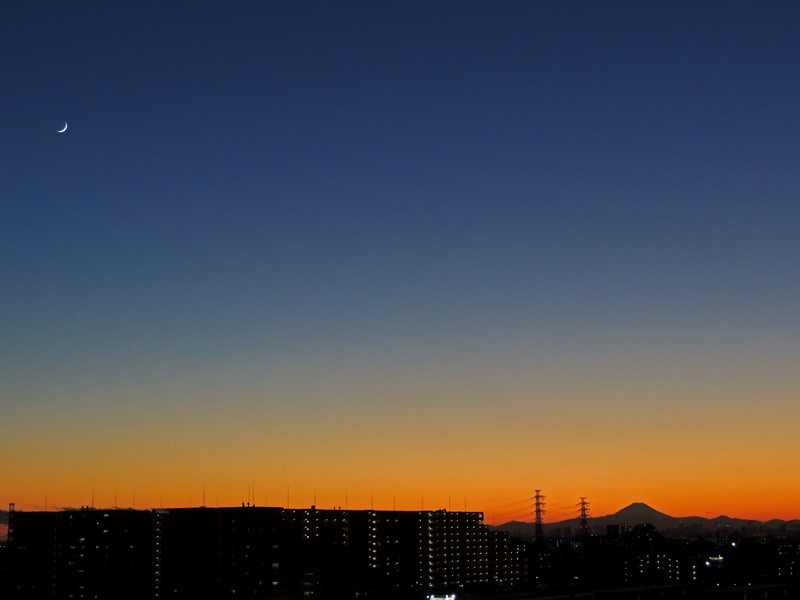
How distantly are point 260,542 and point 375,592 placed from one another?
18479 millimetres

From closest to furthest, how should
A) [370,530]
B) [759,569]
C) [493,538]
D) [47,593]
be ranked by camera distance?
[47,593] < [370,530] < [493,538] < [759,569]

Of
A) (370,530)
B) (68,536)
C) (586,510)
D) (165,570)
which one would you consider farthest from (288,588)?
(586,510)

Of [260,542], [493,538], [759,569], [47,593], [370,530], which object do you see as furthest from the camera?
[759,569]

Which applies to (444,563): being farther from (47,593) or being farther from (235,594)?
(47,593)

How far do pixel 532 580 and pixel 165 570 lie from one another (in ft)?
219

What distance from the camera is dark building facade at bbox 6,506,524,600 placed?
369 ft

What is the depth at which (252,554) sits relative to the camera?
11588 centimetres

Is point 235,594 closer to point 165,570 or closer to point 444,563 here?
point 165,570

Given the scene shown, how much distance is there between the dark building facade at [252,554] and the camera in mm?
112438

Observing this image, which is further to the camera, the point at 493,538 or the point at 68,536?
the point at 493,538

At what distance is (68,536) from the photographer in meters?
139

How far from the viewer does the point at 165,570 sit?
121 metres

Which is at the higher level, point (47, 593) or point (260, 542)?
point (260, 542)

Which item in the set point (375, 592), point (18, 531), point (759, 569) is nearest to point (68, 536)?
point (18, 531)
